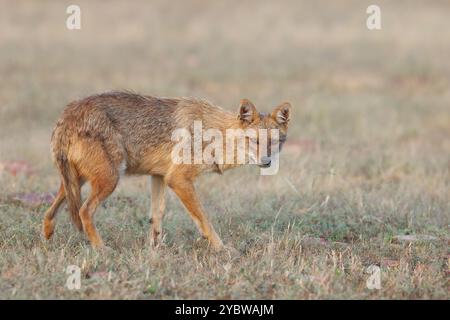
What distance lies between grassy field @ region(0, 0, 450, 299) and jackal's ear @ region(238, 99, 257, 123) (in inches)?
45.9

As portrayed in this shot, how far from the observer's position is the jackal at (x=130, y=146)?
24.9 ft

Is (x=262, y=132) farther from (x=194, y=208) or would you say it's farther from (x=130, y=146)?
(x=130, y=146)

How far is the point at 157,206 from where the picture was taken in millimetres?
8312

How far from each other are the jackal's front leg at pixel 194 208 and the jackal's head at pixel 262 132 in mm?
684

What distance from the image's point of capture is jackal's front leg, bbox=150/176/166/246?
8172mm

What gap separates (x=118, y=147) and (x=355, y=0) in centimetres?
2087

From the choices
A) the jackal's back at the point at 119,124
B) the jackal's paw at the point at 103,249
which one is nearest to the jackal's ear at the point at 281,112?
the jackal's back at the point at 119,124

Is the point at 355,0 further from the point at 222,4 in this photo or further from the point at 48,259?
the point at 48,259

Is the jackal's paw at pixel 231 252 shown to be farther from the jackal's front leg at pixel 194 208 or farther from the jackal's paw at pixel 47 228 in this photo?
the jackal's paw at pixel 47 228

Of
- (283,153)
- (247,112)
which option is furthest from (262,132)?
(283,153)

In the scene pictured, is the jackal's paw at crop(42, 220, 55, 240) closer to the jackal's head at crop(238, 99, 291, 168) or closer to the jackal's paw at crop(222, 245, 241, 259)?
the jackal's paw at crop(222, 245, 241, 259)

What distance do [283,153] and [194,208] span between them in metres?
5.18

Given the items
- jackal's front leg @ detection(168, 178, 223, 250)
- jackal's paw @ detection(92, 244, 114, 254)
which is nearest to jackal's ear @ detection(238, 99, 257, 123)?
jackal's front leg @ detection(168, 178, 223, 250)

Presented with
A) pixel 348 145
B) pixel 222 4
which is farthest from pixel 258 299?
pixel 222 4
